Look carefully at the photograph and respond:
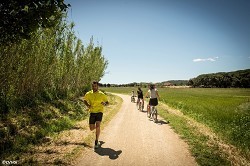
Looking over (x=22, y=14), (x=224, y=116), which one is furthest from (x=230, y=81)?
(x=22, y=14)

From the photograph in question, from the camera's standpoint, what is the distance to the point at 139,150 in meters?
7.27

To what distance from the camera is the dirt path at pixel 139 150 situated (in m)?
6.22

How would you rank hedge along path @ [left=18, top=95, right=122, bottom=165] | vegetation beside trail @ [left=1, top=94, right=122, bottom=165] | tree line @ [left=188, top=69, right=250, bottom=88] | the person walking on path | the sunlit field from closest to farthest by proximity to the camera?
hedge along path @ [left=18, top=95, right=122, bottom=165] < vegetation beside trail @ [left=1, top=94, right=122, bottom=165] < the person walking on path < the sunlit field < tree line @ [left=188, top=69, right=250, bottom=88]

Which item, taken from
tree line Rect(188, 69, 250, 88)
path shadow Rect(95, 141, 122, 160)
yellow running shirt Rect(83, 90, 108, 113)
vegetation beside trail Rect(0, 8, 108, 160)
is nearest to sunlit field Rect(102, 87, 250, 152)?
path shadow Rect(95, 141, 122, 160)

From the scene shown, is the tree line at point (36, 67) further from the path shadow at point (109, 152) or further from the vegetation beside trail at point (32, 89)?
the path shadow at point (109, 152)

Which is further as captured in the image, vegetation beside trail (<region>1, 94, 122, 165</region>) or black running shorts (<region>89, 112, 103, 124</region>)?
black running shorts (<region>89, 112, 103, 124</region>)

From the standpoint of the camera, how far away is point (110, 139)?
8.75 m

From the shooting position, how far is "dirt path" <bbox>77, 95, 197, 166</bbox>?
20.4ft

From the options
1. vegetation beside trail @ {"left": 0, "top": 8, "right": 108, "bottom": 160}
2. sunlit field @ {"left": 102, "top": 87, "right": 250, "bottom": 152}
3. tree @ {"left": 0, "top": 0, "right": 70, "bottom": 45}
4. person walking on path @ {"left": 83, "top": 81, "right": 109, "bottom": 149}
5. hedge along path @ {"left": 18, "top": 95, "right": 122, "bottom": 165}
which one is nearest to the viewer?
tree @ {"left": 0, "top": 0, "right": 70, "bottom": 45}

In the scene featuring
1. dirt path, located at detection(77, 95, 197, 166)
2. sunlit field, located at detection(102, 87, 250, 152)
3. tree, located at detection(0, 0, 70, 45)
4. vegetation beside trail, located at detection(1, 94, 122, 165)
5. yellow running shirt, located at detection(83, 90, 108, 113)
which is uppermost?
tree, located at detection(0, 0, 70, 45)

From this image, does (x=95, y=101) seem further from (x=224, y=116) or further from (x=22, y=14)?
(x=224, y=116)

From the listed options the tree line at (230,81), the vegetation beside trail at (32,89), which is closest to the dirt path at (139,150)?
the vegetation beside trail at (32,89)

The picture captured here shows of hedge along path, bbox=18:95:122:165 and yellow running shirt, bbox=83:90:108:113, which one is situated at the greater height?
yellow running shirt, bbox=83:90:108:113

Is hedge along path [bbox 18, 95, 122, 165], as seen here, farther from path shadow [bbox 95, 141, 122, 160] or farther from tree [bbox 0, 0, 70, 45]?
tree [bbox 0, 0, 70, 45]
